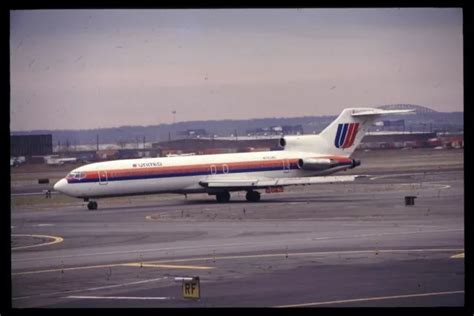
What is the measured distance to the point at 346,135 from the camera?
170 feet

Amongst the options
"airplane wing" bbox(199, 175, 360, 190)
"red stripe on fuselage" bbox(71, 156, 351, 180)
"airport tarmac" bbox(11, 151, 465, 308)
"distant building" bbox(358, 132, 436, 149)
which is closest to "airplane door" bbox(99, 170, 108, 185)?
"red stripe on fuselage" bbox(71, 156, 351, 180)

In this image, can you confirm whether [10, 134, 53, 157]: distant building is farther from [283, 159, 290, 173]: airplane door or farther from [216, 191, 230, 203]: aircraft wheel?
[283, 159, 290, 173]: airplane door

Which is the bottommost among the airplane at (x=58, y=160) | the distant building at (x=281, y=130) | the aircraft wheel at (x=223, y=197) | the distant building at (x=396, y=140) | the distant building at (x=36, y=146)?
the aircraft wheel at (x=223, y=197)

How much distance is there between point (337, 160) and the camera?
50938 millimetres

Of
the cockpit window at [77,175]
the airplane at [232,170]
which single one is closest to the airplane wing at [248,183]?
the airplane at [232,170]

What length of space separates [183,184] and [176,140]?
5147 cm

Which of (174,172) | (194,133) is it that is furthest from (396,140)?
(174,172)

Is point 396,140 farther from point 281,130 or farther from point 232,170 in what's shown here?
point 232,170

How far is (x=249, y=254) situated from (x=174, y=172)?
23773mm

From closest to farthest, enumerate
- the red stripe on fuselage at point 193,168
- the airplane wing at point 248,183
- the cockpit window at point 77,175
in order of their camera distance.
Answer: the cockpit window at point 77,175, the red stripe on fuselage at point 193,168, the airplane wing at point 248,183

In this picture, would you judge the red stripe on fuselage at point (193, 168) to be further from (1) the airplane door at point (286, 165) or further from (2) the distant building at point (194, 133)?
(2) the distant building at point (194, 133)

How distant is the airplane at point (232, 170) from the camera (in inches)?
1850

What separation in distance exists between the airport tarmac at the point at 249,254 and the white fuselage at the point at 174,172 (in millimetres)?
1345
